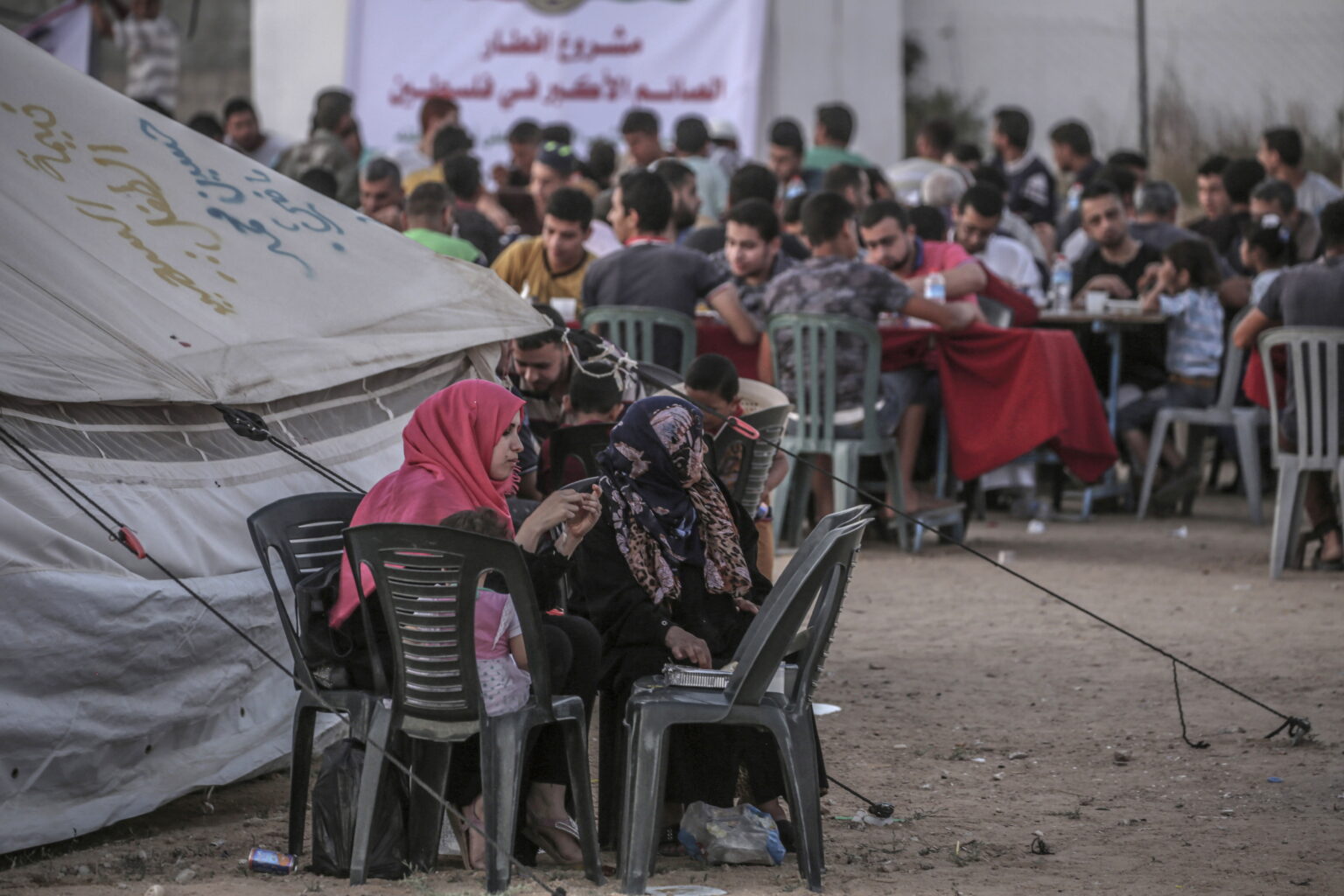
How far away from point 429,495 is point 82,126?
2.17 metres

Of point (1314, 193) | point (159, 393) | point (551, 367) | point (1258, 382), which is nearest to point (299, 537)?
point (159, 393)

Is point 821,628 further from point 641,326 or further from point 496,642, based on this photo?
point 641,326

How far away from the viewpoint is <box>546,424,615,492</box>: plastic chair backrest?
17.6 feet

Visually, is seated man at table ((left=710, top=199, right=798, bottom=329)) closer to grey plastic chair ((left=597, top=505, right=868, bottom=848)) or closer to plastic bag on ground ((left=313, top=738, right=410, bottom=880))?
grey plastic chair ((left=597, top=505, right=868, bottom=848))

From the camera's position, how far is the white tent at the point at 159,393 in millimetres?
4070

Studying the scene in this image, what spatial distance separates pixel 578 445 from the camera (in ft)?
17.7

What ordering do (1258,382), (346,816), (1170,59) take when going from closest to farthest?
(346,816), (1258,382), (1170,59)

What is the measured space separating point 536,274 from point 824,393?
1547mm

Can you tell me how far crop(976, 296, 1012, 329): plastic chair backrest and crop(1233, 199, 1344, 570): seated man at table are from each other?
120 centimetres

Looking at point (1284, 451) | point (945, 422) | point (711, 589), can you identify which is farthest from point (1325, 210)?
point (711, 589)

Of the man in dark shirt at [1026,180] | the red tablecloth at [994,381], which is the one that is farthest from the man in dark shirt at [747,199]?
the man in dark shirt at [1026,180]

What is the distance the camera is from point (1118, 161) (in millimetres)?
12125

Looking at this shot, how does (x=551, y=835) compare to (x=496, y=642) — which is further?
(x=551, y=835)

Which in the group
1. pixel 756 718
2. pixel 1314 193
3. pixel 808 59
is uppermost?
pixel 808 59
